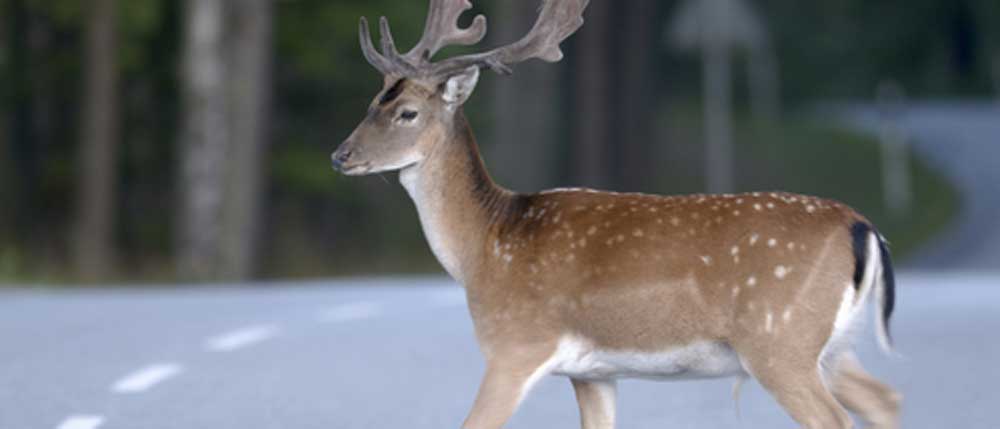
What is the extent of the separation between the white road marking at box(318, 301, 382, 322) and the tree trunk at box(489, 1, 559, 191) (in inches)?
580

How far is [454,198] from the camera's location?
9102 mm

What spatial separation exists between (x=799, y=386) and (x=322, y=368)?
624 cm

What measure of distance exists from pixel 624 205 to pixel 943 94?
2649 inches

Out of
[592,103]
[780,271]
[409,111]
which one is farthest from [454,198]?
[592,103]

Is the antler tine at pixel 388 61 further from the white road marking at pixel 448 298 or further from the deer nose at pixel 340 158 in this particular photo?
the white road marking at pixel 448 298

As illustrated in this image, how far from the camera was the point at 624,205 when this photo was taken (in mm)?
8812

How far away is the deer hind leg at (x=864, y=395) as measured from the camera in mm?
8992

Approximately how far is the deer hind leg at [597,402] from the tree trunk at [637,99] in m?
30.2

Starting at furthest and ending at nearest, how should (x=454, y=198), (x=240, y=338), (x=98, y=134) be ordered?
1. (x=98, y=134)
2. (x=240, y=338)
3. (x=454, y=198)

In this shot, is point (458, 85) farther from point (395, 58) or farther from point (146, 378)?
point (146, 378)

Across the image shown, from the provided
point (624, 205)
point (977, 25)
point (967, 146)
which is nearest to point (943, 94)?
point (967, 146)

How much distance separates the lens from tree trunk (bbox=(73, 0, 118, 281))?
30672 mm

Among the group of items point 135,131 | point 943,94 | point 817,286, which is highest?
point 817,286

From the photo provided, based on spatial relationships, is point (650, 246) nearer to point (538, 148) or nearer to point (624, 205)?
point (624, 205)
